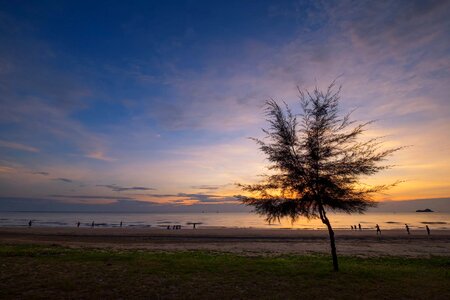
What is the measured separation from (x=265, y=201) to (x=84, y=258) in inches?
431

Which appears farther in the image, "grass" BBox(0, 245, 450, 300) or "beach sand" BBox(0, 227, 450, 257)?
"beach sand" BBox(0, 227, 450, 257)

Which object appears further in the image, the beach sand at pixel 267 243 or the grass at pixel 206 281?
the beach sand at pixel 267 243

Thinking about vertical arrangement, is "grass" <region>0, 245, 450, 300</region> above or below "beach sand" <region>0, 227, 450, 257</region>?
below

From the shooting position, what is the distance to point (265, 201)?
47.4 feet

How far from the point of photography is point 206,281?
12.2 metres

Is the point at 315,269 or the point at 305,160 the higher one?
the point at 305,160

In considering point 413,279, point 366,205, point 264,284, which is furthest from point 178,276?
point 413,279

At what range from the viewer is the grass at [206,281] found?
10414 millimetres

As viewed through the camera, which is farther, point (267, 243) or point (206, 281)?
point (267, 243)

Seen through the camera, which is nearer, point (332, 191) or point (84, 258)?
point (332, 191)

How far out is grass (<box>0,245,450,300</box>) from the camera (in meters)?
10.4

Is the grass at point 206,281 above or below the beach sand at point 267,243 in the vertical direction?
below

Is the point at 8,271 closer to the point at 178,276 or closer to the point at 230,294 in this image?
the point at 178,276

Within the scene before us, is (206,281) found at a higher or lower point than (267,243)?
lower
